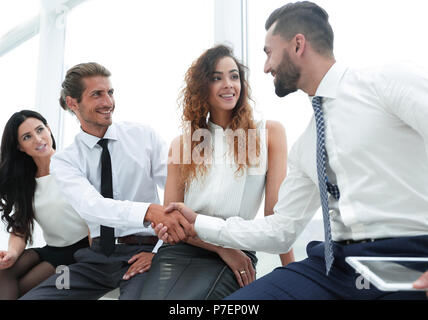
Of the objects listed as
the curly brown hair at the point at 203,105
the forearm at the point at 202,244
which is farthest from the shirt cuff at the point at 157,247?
the curly brown hair at the point at 203,105

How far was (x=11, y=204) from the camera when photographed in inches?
90.2

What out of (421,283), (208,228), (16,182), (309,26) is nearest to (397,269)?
(421,283)

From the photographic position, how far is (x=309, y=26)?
4.72ft

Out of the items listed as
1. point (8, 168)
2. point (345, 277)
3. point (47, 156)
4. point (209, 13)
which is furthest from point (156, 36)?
point (345, 277)

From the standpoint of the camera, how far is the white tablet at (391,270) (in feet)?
2.66

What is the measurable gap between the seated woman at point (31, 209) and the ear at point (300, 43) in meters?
1.60

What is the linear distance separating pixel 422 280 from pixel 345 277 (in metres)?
0.43

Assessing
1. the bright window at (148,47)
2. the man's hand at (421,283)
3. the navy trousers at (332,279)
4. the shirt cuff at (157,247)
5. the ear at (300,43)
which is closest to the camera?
the man's hand at (421,283)

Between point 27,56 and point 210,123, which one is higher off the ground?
point 27,56

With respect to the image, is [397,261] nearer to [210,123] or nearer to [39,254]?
[210,123]

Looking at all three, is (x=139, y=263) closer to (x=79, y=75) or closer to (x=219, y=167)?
(x=219, y=167)

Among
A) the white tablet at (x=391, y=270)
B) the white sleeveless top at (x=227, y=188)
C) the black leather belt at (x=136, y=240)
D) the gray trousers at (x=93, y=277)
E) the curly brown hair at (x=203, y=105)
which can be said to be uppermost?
the curly brown hair at (x=203, y=105)

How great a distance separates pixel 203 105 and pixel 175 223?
0.65 m

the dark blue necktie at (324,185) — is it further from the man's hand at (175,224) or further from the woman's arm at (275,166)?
the man's hand at (175,224)
